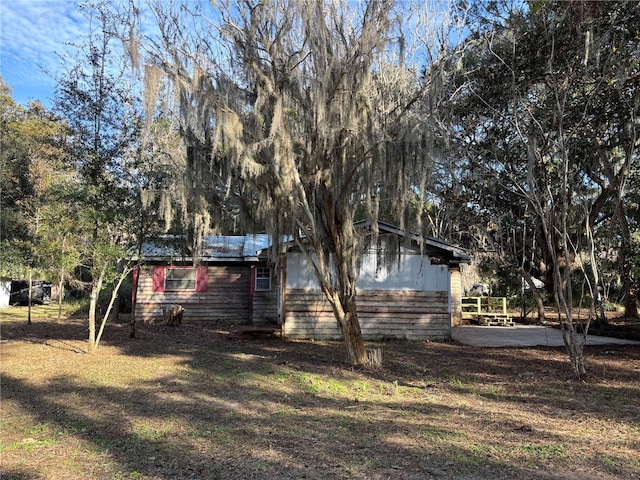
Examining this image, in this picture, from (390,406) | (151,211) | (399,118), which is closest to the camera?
(390,406)

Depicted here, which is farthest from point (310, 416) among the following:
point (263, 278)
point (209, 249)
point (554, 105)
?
point (209, 249)

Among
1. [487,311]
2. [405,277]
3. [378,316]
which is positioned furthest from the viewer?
[487,311]

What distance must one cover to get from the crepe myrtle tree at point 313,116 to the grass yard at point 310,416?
218 centimetres

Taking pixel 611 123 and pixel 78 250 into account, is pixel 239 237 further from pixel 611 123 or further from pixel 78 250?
pixel 611 123

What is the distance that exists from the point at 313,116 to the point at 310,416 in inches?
191

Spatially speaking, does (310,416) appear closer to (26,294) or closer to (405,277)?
(405,277)

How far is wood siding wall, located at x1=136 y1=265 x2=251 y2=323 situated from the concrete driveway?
303 inches

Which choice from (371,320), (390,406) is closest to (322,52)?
(390,406)

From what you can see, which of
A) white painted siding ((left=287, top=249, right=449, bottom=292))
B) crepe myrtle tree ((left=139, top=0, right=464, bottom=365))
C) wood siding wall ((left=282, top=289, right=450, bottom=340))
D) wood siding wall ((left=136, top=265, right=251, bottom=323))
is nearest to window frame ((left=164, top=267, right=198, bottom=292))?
wood siding wall ((left=136, top=265, right=251, bottom=323))

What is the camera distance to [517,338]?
1406cm

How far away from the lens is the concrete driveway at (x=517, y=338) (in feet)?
41.6

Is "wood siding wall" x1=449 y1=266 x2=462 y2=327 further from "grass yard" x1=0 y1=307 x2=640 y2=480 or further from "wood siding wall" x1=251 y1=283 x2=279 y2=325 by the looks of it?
"grass yard" x1=0 y1=307 x2=640 y2=480

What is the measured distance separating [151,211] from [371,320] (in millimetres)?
6781

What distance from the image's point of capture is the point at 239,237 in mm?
20172
